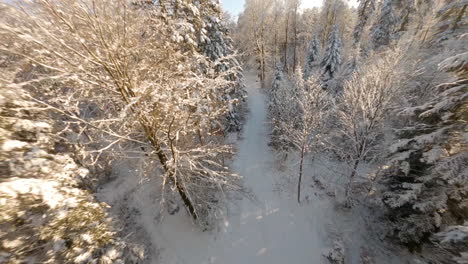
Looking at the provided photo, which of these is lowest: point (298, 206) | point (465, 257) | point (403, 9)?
point (298, 206)

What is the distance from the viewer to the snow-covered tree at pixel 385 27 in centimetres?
1953

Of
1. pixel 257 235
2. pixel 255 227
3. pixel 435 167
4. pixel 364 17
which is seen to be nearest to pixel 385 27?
pixel 364 17

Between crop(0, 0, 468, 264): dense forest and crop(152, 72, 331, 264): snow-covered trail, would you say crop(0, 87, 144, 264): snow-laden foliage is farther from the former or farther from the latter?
crop(152, 72, 331, 264): snow-covered trail

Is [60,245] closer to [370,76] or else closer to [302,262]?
[302,262]

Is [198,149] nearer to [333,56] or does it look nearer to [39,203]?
[39,203]

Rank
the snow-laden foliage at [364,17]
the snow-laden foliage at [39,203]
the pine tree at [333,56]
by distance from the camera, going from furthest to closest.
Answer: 1. the snow-laden foliage at [364,17]
2. the pine tree at [333,56]
3. the snow-laden foliage at [39,203]

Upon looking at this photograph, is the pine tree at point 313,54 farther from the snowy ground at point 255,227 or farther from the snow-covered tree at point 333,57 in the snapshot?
the snowy ground at point 255,227

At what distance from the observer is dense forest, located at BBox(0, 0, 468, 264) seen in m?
4.17

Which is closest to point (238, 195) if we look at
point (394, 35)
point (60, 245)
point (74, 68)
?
point (60, 245)

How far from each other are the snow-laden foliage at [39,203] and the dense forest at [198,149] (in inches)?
1.0

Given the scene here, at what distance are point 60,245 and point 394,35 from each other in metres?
29.3

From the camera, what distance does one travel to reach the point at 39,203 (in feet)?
12.4

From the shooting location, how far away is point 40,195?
3754 mm

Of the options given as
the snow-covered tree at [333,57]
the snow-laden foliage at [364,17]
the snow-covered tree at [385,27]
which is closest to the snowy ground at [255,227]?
the snow-covered tree at [333,57]
